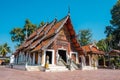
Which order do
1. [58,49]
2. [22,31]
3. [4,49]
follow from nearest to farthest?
[58,49], [22,31], [4,49]

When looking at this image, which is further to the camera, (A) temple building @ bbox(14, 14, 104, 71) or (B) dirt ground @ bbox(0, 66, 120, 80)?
(A) temple building @ bbox(14, 14, 104, 71)

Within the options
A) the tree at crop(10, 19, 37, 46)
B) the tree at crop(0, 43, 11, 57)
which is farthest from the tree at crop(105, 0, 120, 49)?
the tree at crop(0, 43, 11, 57)

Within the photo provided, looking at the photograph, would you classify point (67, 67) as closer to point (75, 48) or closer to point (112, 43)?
point (75, 48)

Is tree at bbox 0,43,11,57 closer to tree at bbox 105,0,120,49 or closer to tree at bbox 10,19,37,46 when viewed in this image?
tree at bbox 10,19,37,46

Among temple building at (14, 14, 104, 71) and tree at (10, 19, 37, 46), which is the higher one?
tree at (10, 19, 37, 46)

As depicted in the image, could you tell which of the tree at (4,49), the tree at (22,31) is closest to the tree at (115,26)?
the tree at (22,31)

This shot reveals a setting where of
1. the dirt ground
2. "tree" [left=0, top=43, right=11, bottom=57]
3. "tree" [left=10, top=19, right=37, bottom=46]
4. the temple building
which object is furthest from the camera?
"tree" [left=0, top=43, right=11, bottom=57]

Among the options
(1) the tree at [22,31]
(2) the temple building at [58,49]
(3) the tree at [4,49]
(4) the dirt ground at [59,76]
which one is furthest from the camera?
(3) the tree at [4,49]

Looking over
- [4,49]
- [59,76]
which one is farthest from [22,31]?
[59,76]

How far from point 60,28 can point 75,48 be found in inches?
152

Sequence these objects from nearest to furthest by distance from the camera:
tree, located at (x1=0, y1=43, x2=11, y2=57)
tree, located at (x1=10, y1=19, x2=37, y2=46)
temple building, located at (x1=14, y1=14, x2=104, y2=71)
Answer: temple building, located at (x1=14, y1=14, x2=104, y2=71), tree, located at (x1=10, y1=19, x2=37, y2=46), tree, located at (x1=0, y1=43, x2=11, y2=57)

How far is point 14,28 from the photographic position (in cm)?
4666

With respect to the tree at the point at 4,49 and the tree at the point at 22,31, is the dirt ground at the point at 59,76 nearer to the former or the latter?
the tree at the point at 22,31

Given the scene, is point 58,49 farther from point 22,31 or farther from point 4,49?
point 4,49
